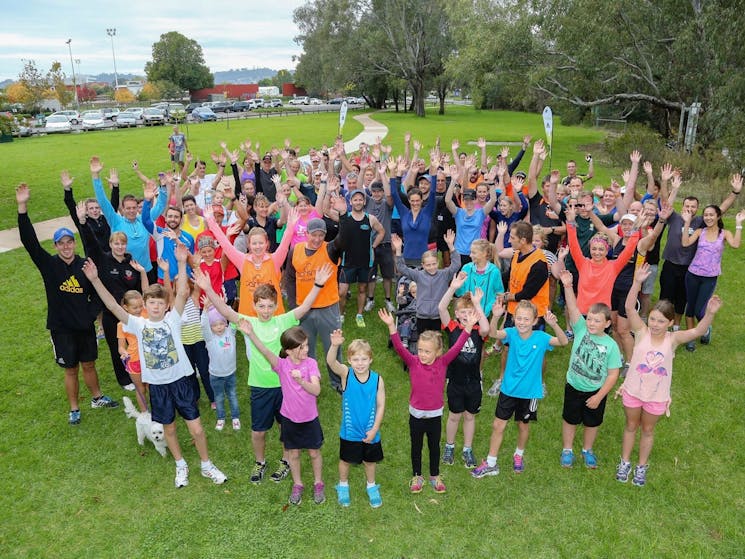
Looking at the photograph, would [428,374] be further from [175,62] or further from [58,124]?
[175,62]

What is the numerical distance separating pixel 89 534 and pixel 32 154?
29.2m

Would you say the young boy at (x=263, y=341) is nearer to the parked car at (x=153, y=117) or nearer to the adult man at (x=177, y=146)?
the adult man at (x=177, y=146)

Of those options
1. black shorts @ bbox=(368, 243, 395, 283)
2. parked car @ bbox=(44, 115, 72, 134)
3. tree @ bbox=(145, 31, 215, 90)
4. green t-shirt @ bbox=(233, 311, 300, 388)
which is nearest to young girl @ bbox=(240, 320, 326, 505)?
green t-shirt @ bbox=(233, 311, 300, 388)

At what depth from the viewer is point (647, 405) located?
4934 mm

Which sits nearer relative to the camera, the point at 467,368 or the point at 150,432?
the point at 467,368

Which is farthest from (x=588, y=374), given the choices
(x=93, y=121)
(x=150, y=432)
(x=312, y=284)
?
(x=93, y=121)

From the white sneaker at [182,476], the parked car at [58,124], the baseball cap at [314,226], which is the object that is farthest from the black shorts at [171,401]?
the parked car at [58,124]

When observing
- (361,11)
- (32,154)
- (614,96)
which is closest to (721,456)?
(614,96)

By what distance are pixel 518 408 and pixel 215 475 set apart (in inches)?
118

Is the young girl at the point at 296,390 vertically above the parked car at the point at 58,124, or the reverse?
the parked car at the point at 58,124

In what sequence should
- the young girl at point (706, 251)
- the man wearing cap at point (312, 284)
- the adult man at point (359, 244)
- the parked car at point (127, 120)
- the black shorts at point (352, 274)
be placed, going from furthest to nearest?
the parked car at point (127, 120)
the black shorts at point (352, 274)
the adult man at point (359, 244)
the young girl at point (706, 251)
the man wearing cap at point (312, 284)

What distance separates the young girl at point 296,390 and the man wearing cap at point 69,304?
2351mm

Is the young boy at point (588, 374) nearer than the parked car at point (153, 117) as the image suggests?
Yes

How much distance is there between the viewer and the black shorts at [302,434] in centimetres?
474
